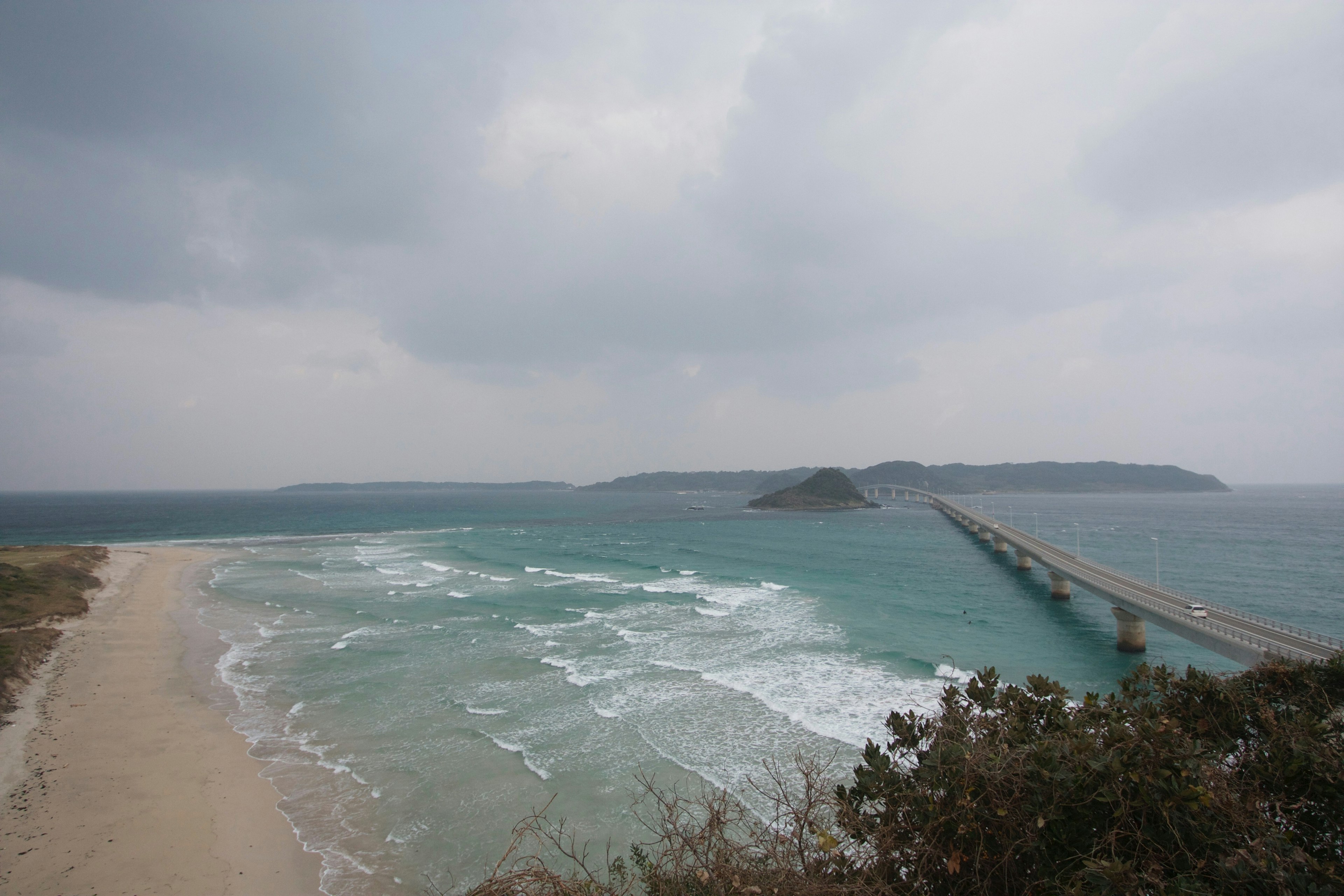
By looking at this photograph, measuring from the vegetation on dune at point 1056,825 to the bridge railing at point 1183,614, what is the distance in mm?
5376

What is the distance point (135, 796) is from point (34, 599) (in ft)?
90.8

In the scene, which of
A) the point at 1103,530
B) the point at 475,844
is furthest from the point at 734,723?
the point at 1103,530

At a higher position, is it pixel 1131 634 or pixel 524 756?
pixel 524 756

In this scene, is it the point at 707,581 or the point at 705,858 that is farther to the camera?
the point at 707,581

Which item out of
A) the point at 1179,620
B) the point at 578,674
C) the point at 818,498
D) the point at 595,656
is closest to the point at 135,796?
the point at 578,674

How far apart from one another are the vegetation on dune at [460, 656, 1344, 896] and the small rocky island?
455ft

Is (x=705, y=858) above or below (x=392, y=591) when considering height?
above

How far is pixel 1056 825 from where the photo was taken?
203 inches

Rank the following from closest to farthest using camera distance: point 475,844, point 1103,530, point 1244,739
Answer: point 1244,739
point 475,844
point 1103,530

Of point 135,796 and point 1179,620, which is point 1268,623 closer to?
point 1179,620

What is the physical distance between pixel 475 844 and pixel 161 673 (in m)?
19.2

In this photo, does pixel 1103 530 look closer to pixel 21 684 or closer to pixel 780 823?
pixel 780 823

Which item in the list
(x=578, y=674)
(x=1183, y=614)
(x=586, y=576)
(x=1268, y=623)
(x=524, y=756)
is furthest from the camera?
(x=586, y=576)

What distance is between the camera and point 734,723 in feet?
59.4
